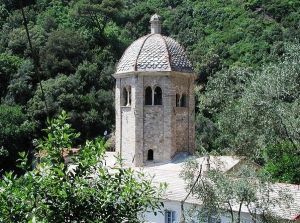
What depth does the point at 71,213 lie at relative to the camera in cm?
693

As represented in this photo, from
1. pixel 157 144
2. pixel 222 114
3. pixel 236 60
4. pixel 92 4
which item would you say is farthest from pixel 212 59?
pixel 222 114

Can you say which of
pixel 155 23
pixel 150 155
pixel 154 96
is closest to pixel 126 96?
pixel 154 96

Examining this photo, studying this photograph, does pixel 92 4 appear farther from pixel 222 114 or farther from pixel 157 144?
pixel 222 114

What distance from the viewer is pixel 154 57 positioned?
76.7 ft

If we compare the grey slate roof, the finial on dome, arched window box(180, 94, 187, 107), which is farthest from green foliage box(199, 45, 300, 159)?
the finial on dome

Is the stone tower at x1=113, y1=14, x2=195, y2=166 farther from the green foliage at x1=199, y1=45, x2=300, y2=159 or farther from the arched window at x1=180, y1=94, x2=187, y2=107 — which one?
the green foliage at x1=199, y1=45, x2=300, y2=159

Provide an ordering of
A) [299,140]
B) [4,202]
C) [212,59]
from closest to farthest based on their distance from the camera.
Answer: [4,202] → [299,140] → [212,59]

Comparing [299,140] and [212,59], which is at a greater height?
[212,59]

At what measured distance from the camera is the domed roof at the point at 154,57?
Result: 2317cm

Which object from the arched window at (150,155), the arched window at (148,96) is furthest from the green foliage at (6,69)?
the arched window at (150,155)

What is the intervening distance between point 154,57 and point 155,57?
46 mm

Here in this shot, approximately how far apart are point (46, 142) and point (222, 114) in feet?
26.7

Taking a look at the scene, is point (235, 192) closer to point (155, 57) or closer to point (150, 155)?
point (150, 155)

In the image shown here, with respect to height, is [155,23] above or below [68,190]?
Result: above
